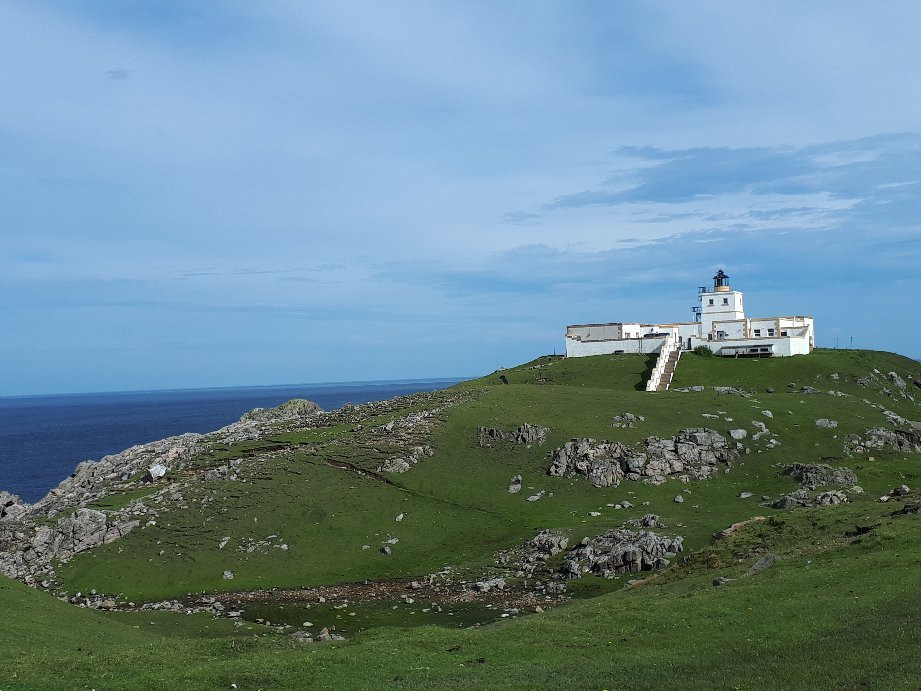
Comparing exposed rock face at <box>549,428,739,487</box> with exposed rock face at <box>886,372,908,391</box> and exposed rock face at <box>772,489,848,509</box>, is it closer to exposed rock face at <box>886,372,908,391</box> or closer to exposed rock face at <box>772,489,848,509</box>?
exposed rock face at <box>772,489,848,509</box>

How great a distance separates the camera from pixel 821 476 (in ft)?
237

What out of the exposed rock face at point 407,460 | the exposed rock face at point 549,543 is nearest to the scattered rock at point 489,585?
the exposed rock face at point 549,543

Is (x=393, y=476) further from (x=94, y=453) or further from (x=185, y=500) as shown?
(x=94, y=453)

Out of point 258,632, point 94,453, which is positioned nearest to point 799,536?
point 258,632

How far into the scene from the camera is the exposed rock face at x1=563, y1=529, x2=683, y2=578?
189ft

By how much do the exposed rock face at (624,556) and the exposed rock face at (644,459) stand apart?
15.8 metres

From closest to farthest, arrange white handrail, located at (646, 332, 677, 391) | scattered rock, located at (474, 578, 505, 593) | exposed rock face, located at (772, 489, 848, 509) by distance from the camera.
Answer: scattered rock, located at (474, 578, 505, 593)
exposed rock face, located at (772, 489, 848, 509)
white handrail, located at (646, 332, 677, 391)

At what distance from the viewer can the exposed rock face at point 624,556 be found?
57469 millimetres

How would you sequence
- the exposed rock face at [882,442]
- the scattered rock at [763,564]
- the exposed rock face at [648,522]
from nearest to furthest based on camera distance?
the scattered rock at [763,564] < the exposed rock face at [648,522] < the exposed rock face at [882,442]

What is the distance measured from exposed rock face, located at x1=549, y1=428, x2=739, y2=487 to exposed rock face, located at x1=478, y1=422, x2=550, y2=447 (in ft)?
10.0

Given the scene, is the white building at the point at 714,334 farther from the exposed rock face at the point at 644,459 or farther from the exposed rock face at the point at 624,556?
the exposed rock face at the point at 624,556

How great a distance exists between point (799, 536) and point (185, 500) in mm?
51049

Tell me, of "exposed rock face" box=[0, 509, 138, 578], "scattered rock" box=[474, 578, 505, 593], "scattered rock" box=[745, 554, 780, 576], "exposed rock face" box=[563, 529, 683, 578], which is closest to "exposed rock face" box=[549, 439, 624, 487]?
"exposed rock face" box=[563, 529, 683, 578]

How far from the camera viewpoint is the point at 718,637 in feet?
109
